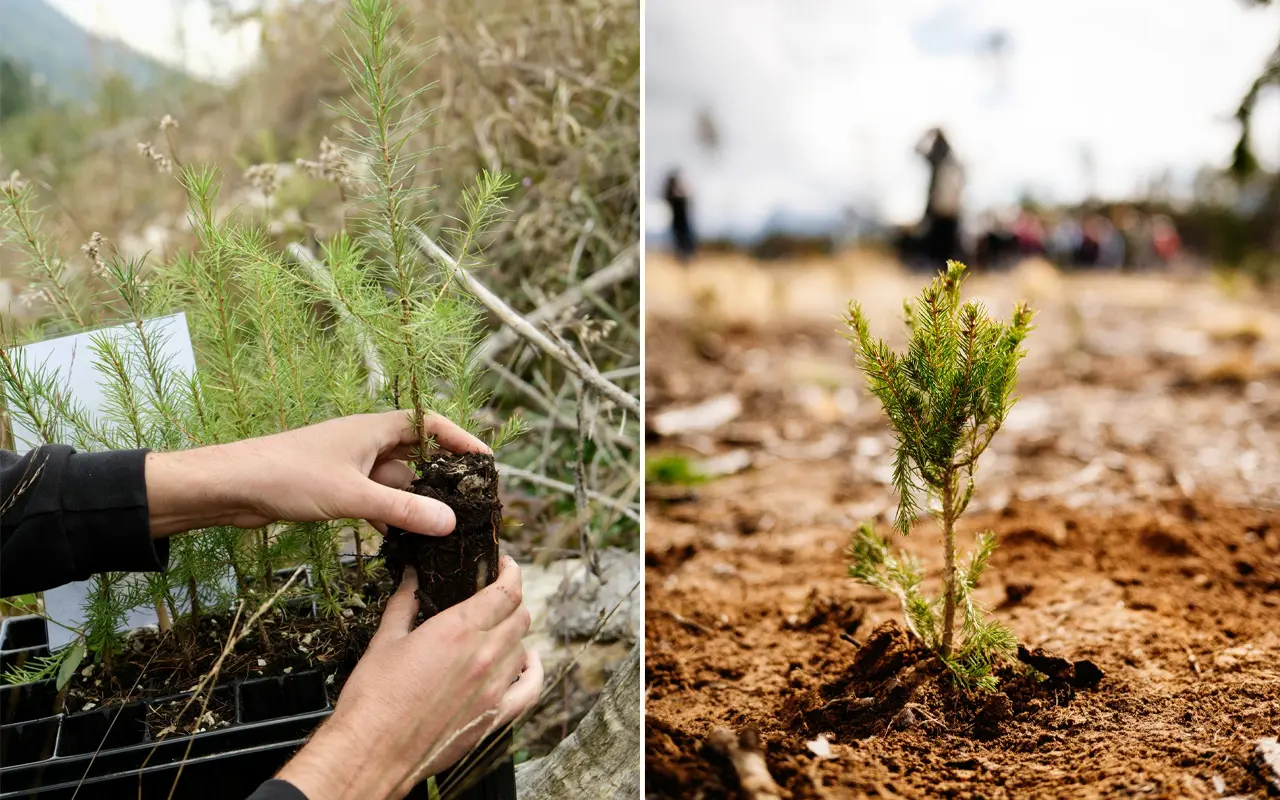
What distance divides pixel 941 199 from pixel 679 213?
1.66 m

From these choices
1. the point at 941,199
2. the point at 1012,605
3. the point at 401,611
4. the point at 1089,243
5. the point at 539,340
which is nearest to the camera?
the point at 401,611

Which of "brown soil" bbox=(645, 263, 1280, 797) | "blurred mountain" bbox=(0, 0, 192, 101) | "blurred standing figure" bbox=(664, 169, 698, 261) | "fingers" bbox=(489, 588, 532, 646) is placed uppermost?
"blurred mountain" bbox=(0, 0, 192, 101)

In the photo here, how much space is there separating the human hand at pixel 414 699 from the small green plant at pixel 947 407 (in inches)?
Answer: 28.7

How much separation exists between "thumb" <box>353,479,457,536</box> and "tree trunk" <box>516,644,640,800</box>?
74 centimetres

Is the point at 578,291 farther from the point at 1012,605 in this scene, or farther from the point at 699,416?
the point at 1012,605

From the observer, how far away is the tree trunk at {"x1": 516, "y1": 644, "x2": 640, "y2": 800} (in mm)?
1878

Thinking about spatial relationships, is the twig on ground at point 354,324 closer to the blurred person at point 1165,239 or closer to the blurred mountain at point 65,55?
the blurred mountain at point 65,55

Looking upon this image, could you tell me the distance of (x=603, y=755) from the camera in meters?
1.91

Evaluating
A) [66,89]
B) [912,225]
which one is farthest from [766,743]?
[66,89]

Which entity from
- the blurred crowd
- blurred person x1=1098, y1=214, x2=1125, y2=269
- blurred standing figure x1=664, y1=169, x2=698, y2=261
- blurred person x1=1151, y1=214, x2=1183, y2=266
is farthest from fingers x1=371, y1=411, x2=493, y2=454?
blurred person x1=1151, y1=214, x2=1183, y2=266

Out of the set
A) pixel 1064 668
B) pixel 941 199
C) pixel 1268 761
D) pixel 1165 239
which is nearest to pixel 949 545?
pixel 1064 668

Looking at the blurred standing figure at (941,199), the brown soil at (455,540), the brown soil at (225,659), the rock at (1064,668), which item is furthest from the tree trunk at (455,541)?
the blurred standing figure at (941,199)

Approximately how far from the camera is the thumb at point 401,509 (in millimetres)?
1423

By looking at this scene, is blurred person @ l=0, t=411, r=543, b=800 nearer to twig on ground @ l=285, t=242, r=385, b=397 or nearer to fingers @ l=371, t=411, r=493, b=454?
fingers @ l=371, t=411, r=493, b=454
